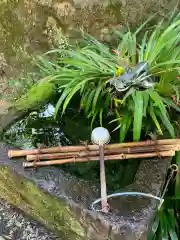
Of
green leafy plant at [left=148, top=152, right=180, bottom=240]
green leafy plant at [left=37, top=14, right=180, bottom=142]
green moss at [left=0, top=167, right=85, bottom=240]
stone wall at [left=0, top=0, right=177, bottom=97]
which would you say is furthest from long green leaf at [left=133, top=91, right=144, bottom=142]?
stone wall at [left=0, top=0, right=177, bottom=97]

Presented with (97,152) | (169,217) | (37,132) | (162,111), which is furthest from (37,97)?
(169,217)

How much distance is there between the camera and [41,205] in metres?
2.19

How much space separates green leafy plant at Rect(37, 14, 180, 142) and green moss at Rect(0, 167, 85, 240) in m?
0.56

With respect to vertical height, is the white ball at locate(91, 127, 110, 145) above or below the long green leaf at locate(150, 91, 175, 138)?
below

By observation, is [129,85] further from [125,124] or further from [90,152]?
[90,152]

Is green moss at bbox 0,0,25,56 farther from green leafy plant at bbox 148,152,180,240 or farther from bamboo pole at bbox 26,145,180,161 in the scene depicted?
green leafy plant at bbox 148,152,180,240

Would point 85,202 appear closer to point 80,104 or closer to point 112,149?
point 112,149

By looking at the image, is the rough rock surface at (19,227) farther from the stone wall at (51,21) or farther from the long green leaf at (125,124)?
the stone wall at (51,21)

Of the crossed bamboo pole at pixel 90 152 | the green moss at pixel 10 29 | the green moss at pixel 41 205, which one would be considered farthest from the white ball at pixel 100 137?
the green moss at pixel 10 29

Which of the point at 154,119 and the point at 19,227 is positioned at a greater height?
the point at 154,119

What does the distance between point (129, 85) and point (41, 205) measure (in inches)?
37.8

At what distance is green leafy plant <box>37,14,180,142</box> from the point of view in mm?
2264

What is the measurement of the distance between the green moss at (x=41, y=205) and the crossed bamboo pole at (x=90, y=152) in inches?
5.7

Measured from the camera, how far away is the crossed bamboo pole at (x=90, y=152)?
2.15m
